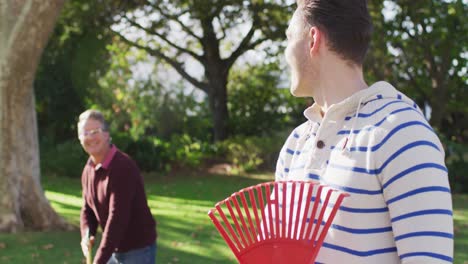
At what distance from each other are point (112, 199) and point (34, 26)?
15.5 ft

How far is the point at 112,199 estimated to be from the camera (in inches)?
142

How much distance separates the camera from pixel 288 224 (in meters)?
1.49

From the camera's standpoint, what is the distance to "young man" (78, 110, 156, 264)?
3.55 m

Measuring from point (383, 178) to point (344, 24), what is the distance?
1.30 feet

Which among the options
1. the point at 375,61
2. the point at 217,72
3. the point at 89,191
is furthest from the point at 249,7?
the point at 89,191

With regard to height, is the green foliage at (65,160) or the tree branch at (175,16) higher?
the tree branch at (175,16)

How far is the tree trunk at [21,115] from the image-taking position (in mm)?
7633

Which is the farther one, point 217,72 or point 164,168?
point 217,72

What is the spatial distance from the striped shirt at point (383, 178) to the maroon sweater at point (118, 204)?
2.17 meters

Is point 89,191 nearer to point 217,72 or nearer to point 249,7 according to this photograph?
point 249,7

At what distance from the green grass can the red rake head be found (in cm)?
568

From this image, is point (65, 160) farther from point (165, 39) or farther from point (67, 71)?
point (165, 39)

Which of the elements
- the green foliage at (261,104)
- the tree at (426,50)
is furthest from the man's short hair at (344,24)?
the green foliage at (261,104)

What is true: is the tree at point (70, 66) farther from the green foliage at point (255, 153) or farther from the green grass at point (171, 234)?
the green foliage at point (255, 153)
